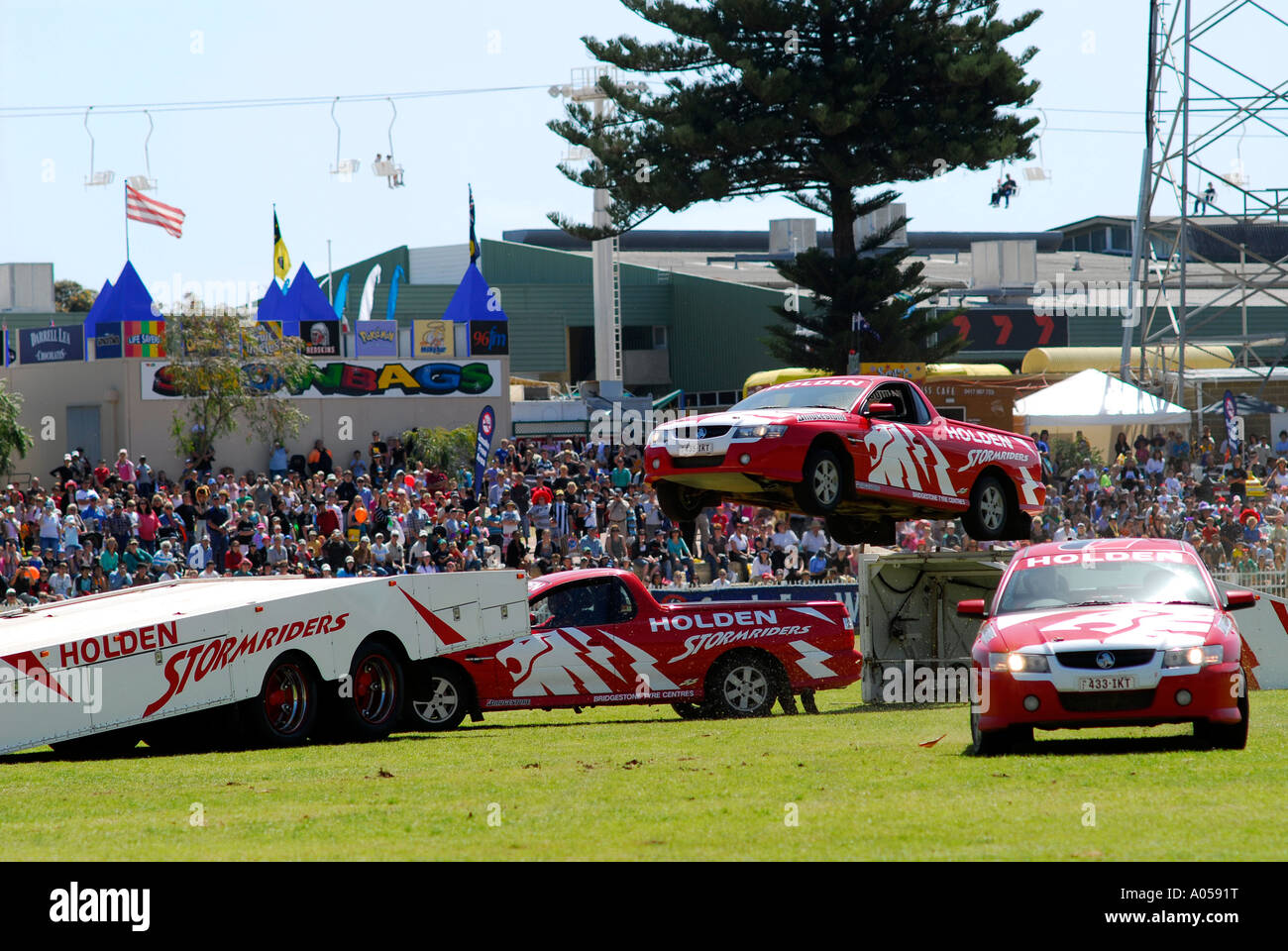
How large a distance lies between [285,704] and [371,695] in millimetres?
995

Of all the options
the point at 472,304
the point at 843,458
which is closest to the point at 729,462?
the point at 843,458

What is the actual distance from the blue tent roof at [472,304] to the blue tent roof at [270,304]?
14.6ft

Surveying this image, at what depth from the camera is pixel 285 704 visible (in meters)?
14.3

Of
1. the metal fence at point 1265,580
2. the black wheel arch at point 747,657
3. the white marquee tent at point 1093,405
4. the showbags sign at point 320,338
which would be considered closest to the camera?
the black wheel arch at point 747,657

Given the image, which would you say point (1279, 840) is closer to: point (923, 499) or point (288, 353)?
point (923, 499)

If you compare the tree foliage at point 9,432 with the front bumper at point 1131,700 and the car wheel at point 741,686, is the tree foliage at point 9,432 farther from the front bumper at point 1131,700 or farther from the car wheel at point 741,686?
the front bumper at point 1131,700

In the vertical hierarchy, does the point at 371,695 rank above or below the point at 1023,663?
below

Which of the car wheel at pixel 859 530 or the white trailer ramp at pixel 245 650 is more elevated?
the car wheel at pixel 859 530

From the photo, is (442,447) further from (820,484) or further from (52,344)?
(820,484)

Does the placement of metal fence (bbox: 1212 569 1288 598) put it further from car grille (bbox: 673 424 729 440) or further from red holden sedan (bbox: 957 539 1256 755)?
red holden sedan (bbox: 957 539 1256 755)

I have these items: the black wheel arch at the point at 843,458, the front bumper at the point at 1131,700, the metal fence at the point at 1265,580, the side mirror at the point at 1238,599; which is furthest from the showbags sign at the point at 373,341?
the front bumper at the point at 1131,700

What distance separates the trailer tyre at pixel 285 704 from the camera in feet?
45.9
